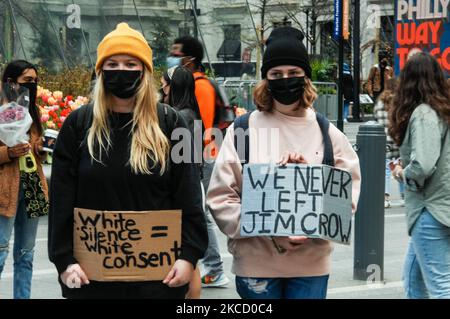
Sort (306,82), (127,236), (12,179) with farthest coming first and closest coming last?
(12,179), (306,82), (127,236)

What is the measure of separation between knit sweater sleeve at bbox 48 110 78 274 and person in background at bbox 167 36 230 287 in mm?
3818

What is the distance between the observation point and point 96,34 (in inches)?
851

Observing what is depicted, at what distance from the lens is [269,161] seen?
4.54m

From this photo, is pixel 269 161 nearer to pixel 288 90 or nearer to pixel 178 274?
pixel 288 90

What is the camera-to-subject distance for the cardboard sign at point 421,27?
10.9 m

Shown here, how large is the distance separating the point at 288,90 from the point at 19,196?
2690 mm

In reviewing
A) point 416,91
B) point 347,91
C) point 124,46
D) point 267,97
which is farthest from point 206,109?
point 347,91

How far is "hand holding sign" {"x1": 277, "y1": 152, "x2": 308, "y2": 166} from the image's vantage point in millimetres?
4457

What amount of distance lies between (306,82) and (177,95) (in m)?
3.08

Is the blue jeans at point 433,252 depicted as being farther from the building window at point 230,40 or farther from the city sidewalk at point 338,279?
the building window at point 230,40

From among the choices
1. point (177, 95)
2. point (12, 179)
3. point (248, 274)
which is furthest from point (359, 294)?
point (248, 274)

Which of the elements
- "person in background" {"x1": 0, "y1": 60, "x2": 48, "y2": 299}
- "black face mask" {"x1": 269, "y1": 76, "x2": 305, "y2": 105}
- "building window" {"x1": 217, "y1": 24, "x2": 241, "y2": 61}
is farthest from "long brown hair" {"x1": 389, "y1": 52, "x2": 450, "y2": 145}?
"building window" {"x1": 217, "y1": 24, "x2": 241, "y2": 61}
